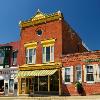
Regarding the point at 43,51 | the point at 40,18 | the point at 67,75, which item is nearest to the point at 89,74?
the point at 67,75

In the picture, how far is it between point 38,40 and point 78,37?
7927mm

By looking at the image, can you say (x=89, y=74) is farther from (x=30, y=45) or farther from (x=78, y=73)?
(x=30, y=45)

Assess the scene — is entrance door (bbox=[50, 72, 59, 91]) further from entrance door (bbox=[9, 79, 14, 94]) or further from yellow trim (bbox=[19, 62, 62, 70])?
entrance door (bbox=[9, 79, 14, 94])

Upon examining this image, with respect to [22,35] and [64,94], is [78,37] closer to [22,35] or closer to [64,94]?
[22,35]

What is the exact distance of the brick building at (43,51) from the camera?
3306 cm

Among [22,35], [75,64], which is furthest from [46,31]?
[75,64]

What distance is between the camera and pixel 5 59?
40.1 meters

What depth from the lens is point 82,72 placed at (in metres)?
30.6

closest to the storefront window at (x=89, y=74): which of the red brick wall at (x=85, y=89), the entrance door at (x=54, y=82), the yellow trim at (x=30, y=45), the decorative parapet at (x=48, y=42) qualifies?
the red brick wall at (x=85, y=89)

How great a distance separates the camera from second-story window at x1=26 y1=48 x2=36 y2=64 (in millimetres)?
35375

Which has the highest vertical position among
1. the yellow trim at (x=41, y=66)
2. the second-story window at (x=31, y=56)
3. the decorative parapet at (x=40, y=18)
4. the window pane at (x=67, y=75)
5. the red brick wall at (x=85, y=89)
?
the decorative parapet at (x=40, y=18)

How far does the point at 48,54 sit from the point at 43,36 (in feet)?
8.43

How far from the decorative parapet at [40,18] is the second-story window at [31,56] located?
144 inches

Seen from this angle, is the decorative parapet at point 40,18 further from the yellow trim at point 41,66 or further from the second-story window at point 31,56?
the yellow trim at point 41,66
